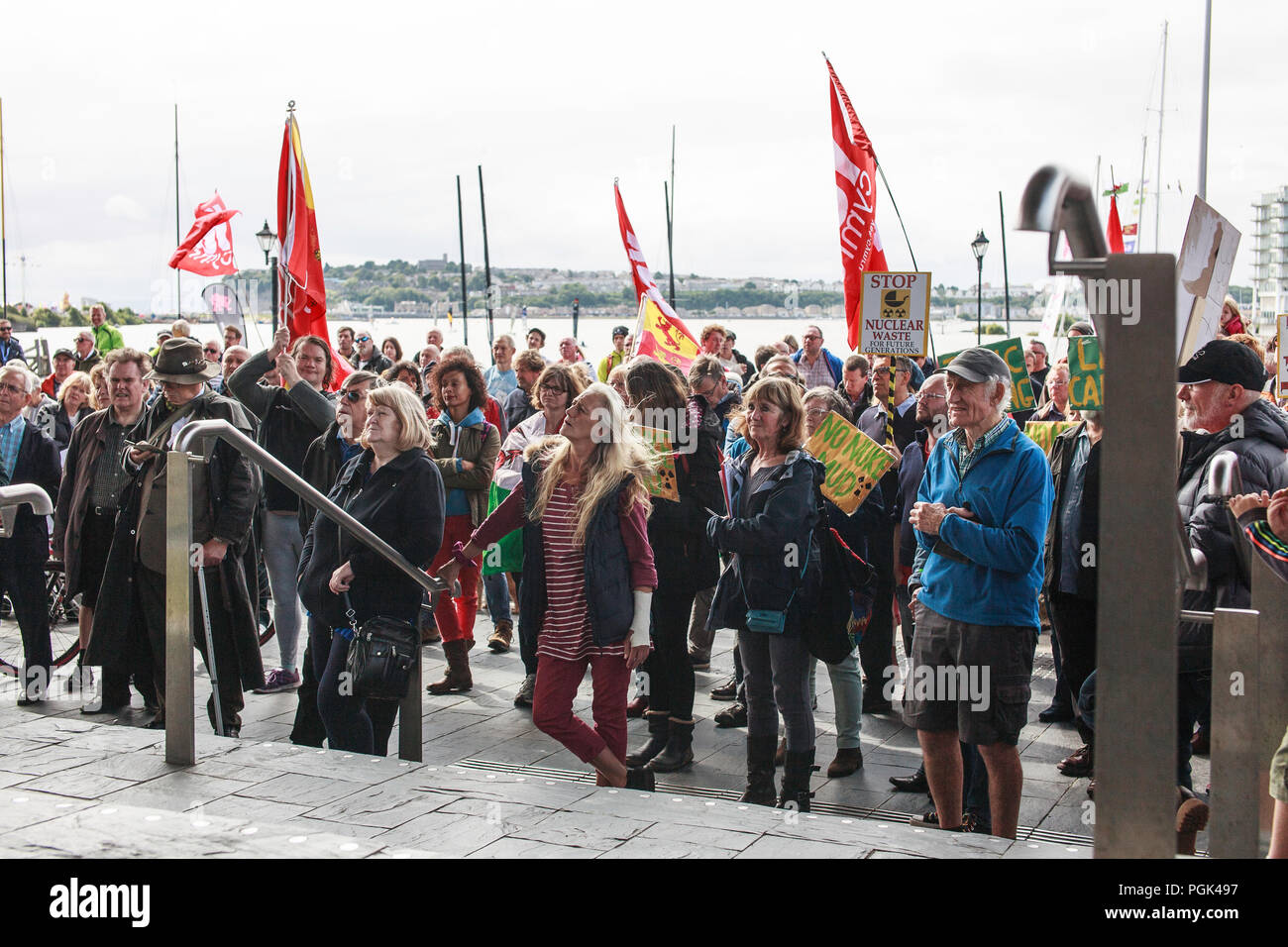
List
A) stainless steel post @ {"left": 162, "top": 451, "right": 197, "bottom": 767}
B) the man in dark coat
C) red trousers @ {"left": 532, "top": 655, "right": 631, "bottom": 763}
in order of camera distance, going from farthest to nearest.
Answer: the man in dark coat → red trousers @ {"left": 532, "top": 655, "right": 631, "bottom": 763} → stainless steel post @ {"left": 162, "top": 451, "right": 197, "bottom": 767}

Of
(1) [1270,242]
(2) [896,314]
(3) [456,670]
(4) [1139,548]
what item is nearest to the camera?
(4) [1139,548]

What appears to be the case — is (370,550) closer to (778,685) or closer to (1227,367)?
(778,685)

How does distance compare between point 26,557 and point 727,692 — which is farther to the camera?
point 727,692

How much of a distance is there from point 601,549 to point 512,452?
2.40 meters

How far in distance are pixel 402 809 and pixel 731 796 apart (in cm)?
206

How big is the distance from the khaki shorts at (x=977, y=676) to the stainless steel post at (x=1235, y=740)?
0.77 m

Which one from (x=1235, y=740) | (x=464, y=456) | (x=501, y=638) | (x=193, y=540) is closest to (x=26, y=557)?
(x=193, y=540)

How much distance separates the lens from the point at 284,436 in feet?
28.1

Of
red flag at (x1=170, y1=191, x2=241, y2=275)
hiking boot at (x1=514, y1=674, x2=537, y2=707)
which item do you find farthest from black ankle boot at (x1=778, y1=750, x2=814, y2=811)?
red flag at (x1=170, y1=191, x2=241, y2=275)

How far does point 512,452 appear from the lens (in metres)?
7.66

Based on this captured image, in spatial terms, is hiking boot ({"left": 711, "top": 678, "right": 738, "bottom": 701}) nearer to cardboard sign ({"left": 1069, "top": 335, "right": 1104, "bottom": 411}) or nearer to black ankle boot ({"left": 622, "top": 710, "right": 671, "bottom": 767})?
black ankle boot ({"left": 622, "top": 710, "right": 671, "bottom": 767})

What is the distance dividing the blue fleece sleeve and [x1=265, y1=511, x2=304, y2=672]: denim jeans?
4983 mm

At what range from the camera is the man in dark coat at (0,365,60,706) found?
7594 mm

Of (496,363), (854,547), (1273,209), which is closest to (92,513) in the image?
(854,547)
